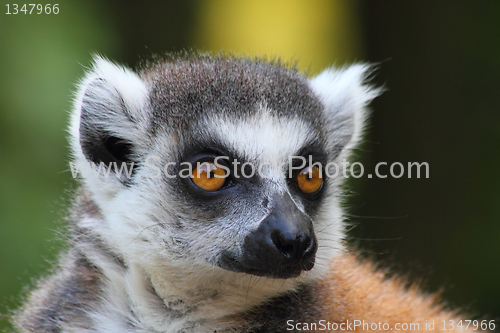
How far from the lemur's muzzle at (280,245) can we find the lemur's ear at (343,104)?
114 centimetres

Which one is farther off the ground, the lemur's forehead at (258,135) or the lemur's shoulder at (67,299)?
the lemur's forehead at (258,135)

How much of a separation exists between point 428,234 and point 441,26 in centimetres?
265

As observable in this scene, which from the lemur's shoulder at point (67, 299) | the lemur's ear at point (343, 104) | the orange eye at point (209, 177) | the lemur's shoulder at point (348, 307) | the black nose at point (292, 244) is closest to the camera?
the black nose at point (292, 244)

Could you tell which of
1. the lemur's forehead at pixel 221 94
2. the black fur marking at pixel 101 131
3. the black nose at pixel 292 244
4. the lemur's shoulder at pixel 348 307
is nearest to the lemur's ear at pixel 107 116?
the black fur marking at pixel 101 131

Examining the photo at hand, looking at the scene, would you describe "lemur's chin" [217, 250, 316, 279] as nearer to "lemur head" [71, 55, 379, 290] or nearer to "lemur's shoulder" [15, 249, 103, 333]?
"lemur head" [71, 55, 379, 290]

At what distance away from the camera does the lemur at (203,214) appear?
2.49m

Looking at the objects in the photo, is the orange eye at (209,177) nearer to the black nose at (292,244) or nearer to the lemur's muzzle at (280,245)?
the lemur's muzzle at (280,245)

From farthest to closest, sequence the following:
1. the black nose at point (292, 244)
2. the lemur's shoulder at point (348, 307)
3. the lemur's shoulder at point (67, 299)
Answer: the lemur's shoulder at point (67, 299), the lemur's shoulder at point (348, 307), the black nose at point (292, 244)

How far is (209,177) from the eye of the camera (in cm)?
255

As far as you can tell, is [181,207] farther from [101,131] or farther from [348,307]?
[348,307]

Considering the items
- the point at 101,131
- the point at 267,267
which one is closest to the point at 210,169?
the point at 267,267

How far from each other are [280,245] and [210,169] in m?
0.60

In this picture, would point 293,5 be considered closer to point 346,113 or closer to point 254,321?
point 346,113

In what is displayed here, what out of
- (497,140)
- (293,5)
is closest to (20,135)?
(293,5)
